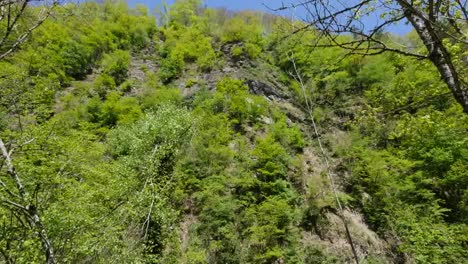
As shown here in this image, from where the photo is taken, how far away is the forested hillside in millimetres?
4957

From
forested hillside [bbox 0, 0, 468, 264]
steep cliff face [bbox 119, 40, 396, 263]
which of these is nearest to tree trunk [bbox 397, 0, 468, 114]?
forested hillside [bbox 0, 0, 468, 264]

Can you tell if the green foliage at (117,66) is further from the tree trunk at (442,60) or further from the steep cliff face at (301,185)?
the tree trunk at (442,60)

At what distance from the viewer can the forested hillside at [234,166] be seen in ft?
16.3

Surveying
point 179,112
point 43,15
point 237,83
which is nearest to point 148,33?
point 237,83

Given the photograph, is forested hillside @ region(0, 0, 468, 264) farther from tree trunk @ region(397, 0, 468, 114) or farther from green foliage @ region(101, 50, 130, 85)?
green foliage @ region(101, 50, 130, 85)

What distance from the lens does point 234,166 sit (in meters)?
15.4

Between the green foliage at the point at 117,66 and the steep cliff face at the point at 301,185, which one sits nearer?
the steep cliff face at the point at 301,185

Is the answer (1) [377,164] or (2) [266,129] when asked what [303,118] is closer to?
(2) [266,129]

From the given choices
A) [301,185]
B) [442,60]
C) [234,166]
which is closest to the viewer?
[442,60]

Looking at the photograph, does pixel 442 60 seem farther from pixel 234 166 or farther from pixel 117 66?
pixel 117 66

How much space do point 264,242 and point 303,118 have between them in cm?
1259

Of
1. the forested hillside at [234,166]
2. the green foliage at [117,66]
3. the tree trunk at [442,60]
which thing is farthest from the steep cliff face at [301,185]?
the tree trunk at [442,60]

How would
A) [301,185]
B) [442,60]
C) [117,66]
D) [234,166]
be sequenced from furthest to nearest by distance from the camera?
[117,66]
[301,185]
[234,166]
[442,60]

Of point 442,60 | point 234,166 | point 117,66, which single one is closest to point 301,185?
point 234,166
